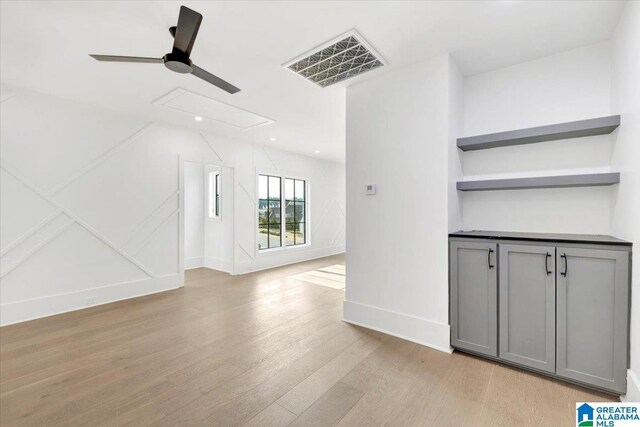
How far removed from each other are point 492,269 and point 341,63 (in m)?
2.39

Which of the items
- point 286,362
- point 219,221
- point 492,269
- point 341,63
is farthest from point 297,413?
point 219,221

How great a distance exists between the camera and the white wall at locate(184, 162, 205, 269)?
670 cm

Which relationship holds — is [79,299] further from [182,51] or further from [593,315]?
[593,315]

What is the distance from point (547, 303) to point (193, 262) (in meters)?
6.50

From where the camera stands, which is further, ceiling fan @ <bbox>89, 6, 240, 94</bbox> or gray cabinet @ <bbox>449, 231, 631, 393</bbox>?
gray cabinet @ <bbox>449, 231, 631, 393</bbox>

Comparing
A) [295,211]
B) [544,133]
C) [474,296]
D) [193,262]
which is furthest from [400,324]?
[193,262]

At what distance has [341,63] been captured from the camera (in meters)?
2.81

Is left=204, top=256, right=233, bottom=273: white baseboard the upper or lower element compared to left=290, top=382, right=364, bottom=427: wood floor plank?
upper

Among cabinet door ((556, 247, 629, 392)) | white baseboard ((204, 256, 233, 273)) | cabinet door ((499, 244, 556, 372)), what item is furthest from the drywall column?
white baseboard ((204, 256, 233, 273))

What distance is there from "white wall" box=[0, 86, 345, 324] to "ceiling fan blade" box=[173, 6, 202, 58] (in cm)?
290

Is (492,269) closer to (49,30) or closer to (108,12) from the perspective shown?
(108,12)

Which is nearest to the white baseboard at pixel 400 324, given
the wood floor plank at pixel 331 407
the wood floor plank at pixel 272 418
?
the wood floor plank at pixel 331 407

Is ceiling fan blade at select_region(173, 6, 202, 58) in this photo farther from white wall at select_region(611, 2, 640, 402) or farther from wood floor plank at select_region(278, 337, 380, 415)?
white wall at select_region(611, 2, 640, 402)

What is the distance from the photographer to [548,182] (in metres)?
2.37
